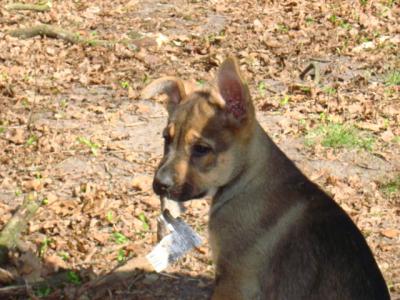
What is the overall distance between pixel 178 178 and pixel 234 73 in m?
0.84

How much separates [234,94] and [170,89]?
65 cm

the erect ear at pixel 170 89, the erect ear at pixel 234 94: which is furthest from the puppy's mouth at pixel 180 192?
the erect ear at pixel 170 89

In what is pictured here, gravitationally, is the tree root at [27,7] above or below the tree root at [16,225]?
below

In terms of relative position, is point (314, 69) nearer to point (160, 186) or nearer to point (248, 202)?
point (248, 202)

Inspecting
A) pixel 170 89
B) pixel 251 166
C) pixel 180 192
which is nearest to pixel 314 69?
pixel 170 89

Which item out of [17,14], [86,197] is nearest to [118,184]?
[86,197]

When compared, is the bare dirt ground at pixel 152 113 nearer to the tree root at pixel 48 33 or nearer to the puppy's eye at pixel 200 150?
the tree root at pixel 48 33

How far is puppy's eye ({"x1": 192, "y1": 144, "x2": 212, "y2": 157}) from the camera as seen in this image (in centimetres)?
559

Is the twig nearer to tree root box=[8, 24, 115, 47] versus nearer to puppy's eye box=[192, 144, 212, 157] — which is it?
tree root box=[8, 24, 115, 47]

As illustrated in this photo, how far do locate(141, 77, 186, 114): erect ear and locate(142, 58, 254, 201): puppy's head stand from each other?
0.29 meters

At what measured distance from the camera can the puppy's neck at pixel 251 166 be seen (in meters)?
5.74

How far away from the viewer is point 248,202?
19.0 ft

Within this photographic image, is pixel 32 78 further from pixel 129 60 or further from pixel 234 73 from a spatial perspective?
pixel 234 73

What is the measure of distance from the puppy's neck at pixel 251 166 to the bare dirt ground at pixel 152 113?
4.60 feet
